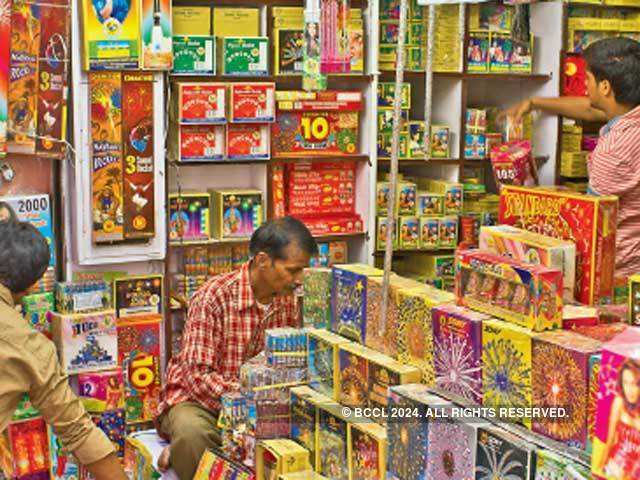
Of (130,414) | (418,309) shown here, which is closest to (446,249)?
(130,414)

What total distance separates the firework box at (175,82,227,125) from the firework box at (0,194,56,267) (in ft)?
2.62

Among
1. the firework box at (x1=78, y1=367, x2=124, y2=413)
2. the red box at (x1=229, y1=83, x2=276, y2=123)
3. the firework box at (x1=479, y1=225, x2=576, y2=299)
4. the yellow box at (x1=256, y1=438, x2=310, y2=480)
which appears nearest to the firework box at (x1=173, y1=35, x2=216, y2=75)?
the red box at (x1=229, y1=83, x2=276, y2=123)

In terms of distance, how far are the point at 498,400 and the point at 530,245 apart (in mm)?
422

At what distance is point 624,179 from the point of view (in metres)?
3.13

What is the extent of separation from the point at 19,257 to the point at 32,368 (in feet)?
1.05

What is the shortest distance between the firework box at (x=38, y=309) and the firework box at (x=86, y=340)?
0.04 m

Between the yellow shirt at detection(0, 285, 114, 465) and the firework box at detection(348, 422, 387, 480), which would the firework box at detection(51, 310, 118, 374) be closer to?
the yellow shirt at detection(0, 285, 114, 465)

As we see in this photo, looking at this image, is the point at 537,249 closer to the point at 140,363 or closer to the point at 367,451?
the point at 367,451

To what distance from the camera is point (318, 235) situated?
5.32 m

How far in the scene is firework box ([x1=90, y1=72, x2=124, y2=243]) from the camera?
462 centimetres

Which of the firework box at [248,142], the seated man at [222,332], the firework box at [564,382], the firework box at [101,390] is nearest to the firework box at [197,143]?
the firework box at [248,142]

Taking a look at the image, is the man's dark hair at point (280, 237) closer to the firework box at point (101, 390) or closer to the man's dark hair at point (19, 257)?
the man's dark hair at point (19, 257)

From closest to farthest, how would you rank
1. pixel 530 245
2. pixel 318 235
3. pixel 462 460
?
pixel 462 460 < pixel 530 245 < pixel 318 235

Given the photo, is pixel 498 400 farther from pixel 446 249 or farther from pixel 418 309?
pixel 446 249
